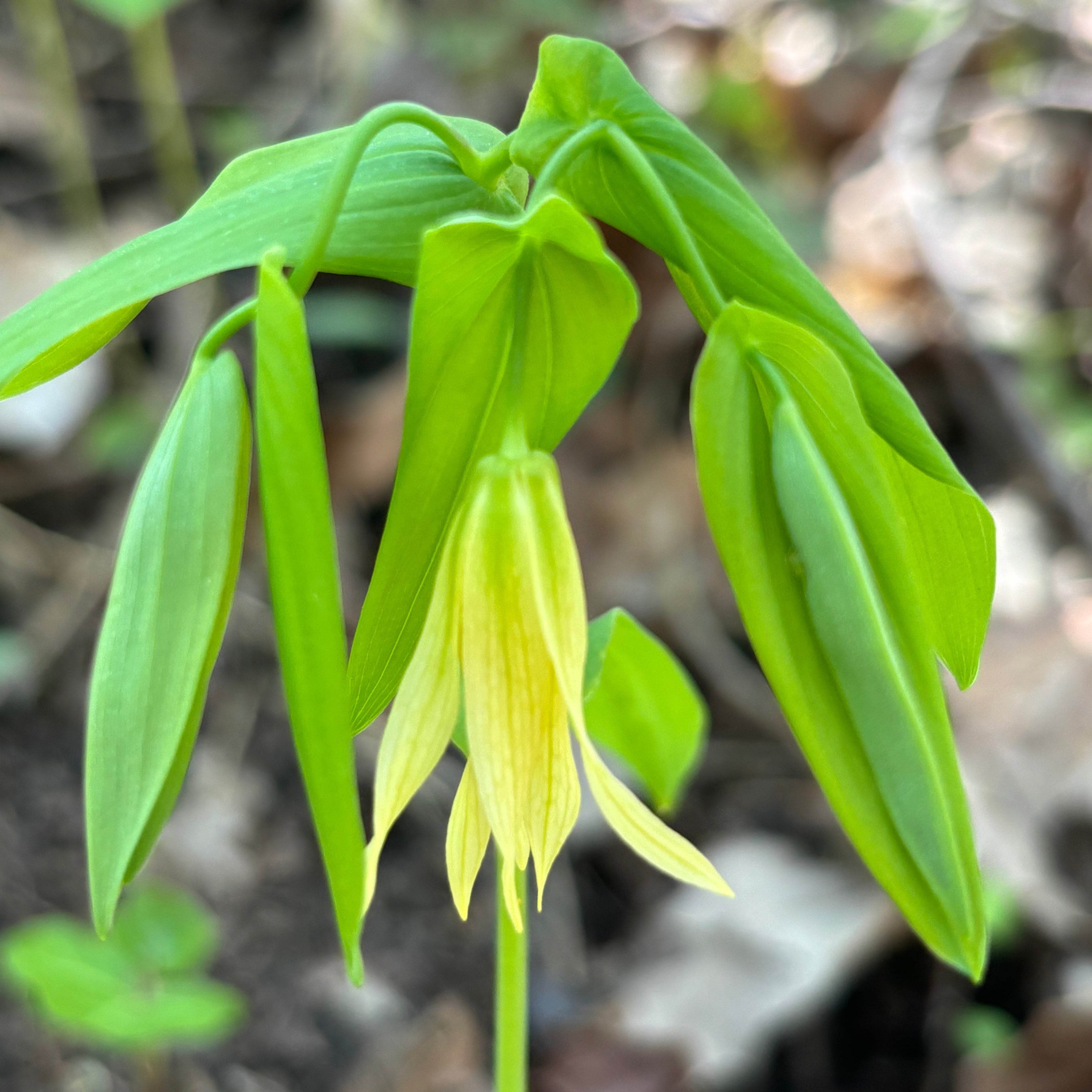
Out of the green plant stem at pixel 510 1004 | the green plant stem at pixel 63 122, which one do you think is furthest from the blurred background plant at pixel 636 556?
the green plant stem at pixel 510 1004

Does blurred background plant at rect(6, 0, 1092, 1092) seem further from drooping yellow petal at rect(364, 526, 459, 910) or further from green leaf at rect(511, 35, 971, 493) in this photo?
green leaf at rect(511, 35, 971, 493)

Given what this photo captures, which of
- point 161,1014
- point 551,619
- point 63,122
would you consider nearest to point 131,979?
point 161,1014

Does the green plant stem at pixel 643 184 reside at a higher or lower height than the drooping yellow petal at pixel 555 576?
higher

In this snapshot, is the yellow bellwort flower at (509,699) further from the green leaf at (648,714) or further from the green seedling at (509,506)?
the green leaf at (648,714)

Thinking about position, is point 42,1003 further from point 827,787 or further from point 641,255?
point 641,255

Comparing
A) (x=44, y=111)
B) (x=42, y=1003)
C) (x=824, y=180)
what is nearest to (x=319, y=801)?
(x=42, y=1003)

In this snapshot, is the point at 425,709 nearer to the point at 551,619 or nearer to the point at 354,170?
the point at 551,619
